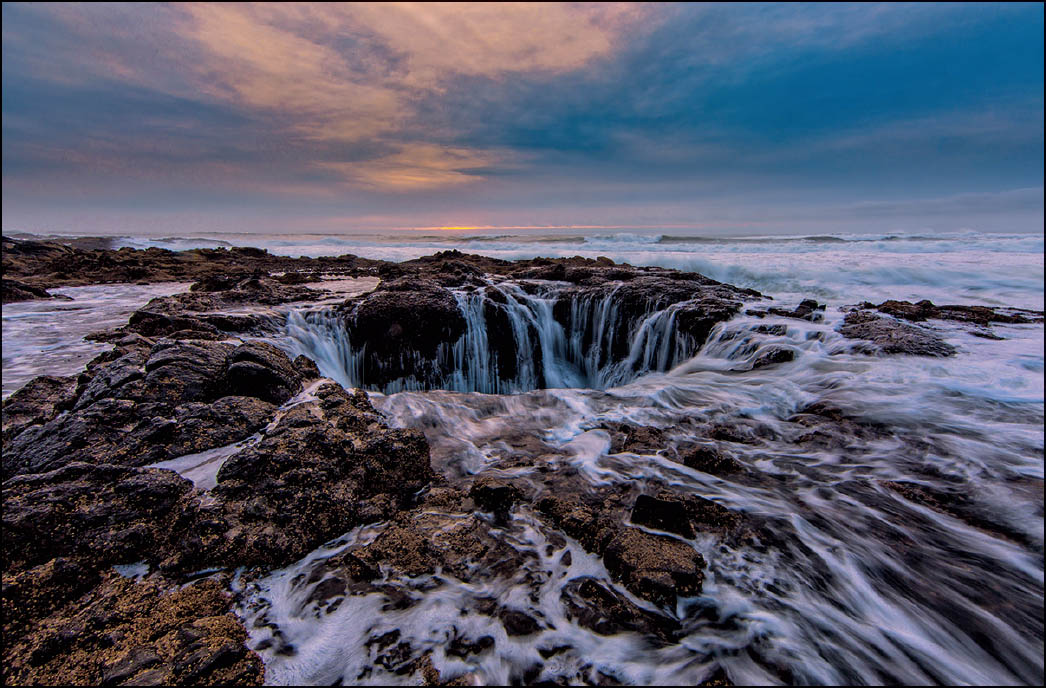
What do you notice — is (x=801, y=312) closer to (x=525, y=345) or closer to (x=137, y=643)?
(x=525, y=345)

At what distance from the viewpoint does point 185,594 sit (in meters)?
2.30

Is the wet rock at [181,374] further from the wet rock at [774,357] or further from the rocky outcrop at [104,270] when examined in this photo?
the rocky outcrop at [104,270]

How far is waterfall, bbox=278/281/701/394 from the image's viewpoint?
310 inches

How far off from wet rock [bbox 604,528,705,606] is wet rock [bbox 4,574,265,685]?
6.51ft

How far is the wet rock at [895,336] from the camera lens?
566 cm

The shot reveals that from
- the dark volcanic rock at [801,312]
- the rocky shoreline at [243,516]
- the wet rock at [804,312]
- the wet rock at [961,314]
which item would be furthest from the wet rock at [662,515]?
the wet rock at [961,314]

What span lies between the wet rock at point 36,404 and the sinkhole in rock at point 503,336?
2963 millimetres

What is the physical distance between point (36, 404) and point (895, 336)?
1015cm

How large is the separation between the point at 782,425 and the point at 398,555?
4085mm

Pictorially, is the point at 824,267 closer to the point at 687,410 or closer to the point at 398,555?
the point at 687,410

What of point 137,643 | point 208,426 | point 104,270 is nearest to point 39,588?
point 137,643

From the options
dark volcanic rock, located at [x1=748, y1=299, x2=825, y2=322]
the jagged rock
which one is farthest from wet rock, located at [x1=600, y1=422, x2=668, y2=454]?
dark volcanic rock, located at [x1=748, y1=299, x2=825, y2=322]

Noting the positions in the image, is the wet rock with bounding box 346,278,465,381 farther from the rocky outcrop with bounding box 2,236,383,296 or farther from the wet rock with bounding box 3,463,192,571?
the wet rock with bounding box 3,463,192,571

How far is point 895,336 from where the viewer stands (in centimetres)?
606
